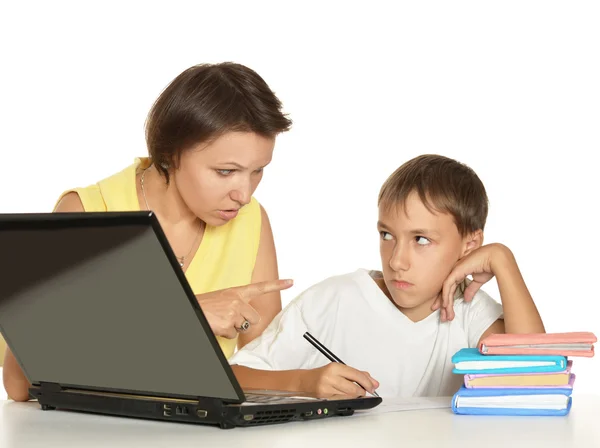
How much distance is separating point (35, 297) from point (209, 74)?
0.73 metres

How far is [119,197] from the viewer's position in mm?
2039

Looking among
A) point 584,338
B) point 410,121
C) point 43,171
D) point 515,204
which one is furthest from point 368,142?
point 584,338

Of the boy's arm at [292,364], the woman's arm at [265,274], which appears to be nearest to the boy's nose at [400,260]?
the boy's arm at [292,364]

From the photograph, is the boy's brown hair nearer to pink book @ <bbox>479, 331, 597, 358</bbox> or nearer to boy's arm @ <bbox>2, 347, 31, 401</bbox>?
pink book @ <bbox>479, 331, 597, 358</bbox>

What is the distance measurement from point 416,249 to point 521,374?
470 millimetres

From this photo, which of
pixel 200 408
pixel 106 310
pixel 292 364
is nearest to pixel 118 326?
pixel 106 310

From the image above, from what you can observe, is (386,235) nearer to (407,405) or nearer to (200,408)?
(407,405)

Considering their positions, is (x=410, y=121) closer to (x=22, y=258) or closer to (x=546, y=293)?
(x=546, y=293)

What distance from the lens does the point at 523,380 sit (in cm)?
143

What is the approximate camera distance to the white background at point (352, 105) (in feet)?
11.8

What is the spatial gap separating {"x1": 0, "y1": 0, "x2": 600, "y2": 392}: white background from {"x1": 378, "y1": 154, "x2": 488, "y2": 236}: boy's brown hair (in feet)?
5.32

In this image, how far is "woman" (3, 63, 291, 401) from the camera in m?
1.74

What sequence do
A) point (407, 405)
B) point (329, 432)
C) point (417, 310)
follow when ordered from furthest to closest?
point (417, 310), point (407, 405), point (329, 432)

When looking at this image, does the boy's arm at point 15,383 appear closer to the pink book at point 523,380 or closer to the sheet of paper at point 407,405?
the sheet of paper at point 407,405
